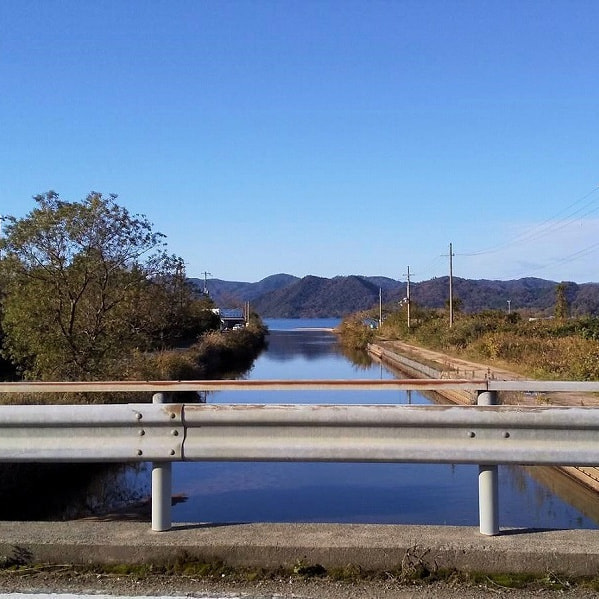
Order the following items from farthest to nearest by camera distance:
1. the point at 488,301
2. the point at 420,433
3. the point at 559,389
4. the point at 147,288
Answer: the point at 488,301, the point at 147,288, the point at 559,389, the point at 420,433

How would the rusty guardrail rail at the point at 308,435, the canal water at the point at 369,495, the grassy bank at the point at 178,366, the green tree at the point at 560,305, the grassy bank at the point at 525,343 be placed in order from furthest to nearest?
1. the green tree at the point at 560,305
2. the grassy bank at the point at 525,343
3. the grassy bank at the point at 178,366
4. the canal water at the point at 369,495
5. the rusty guardrail rail at the point at 308,435

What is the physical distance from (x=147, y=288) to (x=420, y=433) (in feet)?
47.1

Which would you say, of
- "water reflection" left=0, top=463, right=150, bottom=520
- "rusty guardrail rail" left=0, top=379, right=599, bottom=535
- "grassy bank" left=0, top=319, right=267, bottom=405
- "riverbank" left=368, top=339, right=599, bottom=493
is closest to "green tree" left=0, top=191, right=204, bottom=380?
"grassy bank" left=0, top=319, right=267, bottom=405

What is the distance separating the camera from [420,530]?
14.6 feet

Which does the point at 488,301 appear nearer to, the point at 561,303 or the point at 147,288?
the point at 561,303

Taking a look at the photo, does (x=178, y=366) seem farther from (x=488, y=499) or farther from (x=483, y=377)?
(x=488, y=499)

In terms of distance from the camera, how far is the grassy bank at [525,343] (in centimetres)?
2320

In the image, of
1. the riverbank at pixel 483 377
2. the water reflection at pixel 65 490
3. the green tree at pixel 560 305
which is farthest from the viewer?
the green tree at pixel 560 305

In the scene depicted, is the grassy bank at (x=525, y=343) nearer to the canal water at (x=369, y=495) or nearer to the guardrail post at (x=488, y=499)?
the canal water at (x=369, y=495)

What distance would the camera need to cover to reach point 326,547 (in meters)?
4.17

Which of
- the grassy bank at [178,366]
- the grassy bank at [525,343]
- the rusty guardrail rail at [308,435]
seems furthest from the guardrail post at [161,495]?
the grassy bank at [525,343]

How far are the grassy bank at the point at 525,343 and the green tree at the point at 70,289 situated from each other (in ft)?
39.1

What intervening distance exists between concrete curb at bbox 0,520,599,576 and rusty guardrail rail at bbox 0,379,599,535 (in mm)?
222

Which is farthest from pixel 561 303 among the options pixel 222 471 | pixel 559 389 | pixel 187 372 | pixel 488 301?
pixel 488 301
